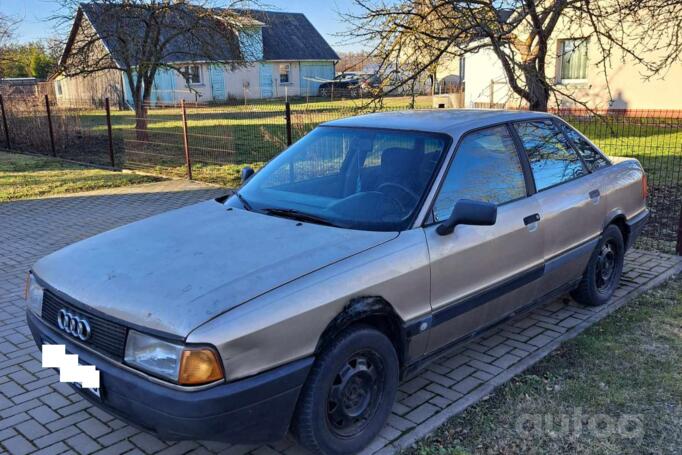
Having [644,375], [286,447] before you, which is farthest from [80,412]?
[644,375]

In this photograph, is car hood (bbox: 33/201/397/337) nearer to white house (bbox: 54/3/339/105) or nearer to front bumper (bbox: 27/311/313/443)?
front bumper (bbox: 27/311/313/443)

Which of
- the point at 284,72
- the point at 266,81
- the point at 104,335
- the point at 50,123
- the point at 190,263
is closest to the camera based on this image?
the point at 104,335

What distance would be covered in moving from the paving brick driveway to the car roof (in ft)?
4.80

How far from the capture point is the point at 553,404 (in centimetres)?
366

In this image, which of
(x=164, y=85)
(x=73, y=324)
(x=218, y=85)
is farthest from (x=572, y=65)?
(x=218, y=85)

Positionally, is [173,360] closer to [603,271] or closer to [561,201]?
[561,201]

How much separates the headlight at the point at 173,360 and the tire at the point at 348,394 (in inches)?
20.9

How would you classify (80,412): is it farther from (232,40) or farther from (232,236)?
(232,40)

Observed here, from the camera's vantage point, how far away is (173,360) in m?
2.57

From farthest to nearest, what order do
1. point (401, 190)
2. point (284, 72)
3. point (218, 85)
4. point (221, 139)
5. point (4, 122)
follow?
point (284, 72)
point (218, 85)
point (4, 122)
point (221, 139)
point (401, 190)

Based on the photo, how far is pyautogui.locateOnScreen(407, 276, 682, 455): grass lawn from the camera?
10.7ft

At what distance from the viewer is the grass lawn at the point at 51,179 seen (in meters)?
11.5

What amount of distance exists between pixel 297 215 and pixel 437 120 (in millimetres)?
1246

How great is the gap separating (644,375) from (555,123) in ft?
6.81
